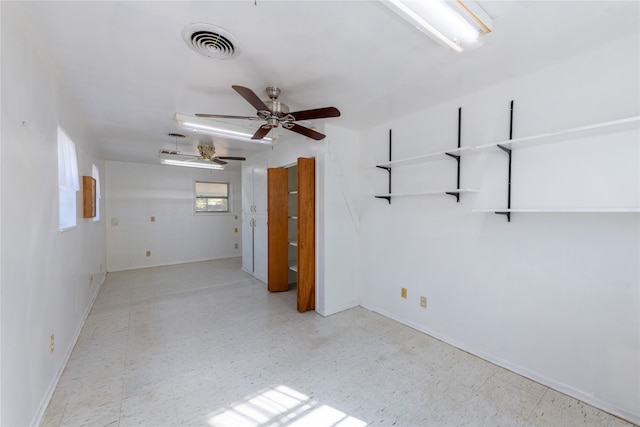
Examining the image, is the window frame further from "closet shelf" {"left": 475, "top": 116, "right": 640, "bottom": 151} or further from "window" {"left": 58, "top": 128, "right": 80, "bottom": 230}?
"closet shelf" {"left": 475, "top": 116, "right": 640, "bottom": 151}

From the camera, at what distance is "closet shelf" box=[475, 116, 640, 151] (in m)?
1.61

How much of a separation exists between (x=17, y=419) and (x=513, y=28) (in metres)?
3.46

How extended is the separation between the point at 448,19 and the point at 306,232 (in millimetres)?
2494

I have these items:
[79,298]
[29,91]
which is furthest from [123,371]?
[29,91]

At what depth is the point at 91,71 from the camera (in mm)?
2059

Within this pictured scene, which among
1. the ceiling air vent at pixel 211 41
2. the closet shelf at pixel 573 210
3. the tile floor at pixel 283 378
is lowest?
the tile floor at pixel 283 378

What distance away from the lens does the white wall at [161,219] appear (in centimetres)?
578

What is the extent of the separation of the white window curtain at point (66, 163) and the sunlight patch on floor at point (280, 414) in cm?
225

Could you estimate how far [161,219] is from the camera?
627cm

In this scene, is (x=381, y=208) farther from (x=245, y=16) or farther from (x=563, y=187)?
(x=245, y=16)

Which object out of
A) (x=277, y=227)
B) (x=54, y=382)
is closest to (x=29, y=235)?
(x=54, y=382)

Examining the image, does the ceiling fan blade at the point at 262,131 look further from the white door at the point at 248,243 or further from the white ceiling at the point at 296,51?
the white door at the point at 248,243

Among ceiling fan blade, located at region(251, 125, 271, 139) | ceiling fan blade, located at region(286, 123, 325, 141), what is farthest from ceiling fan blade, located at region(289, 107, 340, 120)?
ceiling fan blade, located at region(251, 125, 271, 139)

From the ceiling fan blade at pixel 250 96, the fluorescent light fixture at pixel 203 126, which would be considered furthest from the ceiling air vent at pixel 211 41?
the fluorescent light fixture at pixel 203 126
